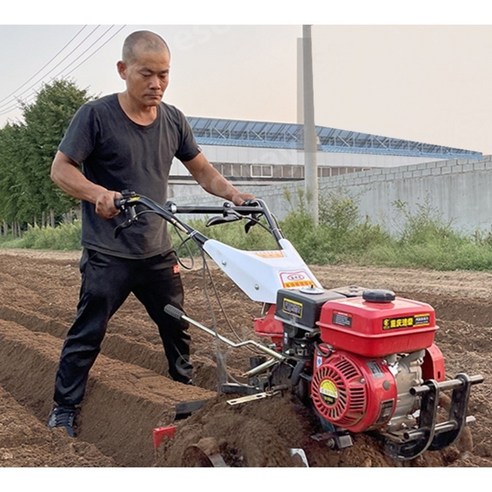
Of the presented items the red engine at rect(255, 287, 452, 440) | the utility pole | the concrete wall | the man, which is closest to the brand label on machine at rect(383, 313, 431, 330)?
the red engine at rect(255, 287, 452, 440)

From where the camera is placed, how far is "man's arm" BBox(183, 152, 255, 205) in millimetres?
3494

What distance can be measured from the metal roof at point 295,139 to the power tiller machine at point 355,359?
12.4 feet

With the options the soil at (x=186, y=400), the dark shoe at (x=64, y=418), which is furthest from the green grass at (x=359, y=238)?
the dark shoe at (x=64, y=418)

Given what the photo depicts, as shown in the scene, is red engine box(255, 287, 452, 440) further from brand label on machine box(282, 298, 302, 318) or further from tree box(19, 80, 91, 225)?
tree box(19, 80, 91, 225)

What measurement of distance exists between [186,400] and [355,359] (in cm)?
150

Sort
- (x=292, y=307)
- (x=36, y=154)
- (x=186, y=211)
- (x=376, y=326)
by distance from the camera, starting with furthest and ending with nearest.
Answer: (x=36, y=154)
(x=186, y=211)
(x=292, y=307)
(x=376, y=326)

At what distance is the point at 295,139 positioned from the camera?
9539 mm

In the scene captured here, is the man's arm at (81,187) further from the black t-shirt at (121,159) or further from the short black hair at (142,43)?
the short black hair at (142,43)

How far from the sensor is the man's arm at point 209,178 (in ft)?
11.5

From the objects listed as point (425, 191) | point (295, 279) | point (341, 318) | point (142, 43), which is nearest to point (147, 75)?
point (142, 43)

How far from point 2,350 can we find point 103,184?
234 cm

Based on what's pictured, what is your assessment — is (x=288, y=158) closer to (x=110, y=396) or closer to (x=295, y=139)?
(x=295, y=139)
